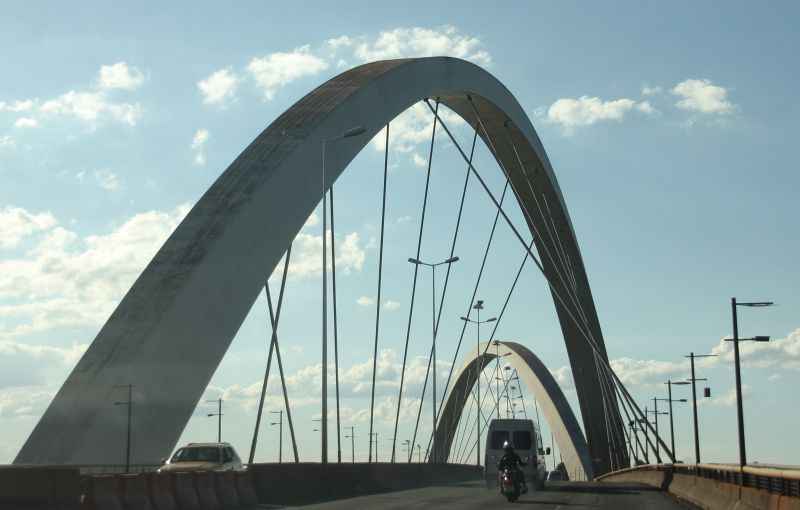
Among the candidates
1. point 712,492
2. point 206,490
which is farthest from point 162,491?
point 712,492

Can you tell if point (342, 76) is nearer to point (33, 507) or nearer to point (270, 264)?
point (270, 264)

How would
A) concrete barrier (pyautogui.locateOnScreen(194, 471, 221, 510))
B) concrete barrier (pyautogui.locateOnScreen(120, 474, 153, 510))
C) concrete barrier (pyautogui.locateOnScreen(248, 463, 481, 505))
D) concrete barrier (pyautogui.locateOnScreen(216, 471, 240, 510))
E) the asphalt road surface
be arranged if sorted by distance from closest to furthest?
concrete barrier (pyautogui.locateOnScreen(120, 474, 153, 510)) < concrete barrier (pyautogui.locateOnScreen(194, 471, 221, 510)) < concrete barrier (pyautogui.locateOnScreen(216, 471, 240, 510)) < the asphalt road surface < concrete barrier (pyautogui.locateOnScreen(248, 463, 481, 505))

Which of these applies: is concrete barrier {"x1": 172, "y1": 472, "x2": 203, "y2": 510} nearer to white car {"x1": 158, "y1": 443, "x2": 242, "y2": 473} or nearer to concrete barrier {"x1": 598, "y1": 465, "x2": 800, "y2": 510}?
white car {"x1": 158, "y1": 443, "x2": 242, "y2": 473}

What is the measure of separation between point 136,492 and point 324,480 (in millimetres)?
10698

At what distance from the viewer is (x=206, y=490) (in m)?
22.4

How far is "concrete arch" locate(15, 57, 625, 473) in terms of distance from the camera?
89.5 ft

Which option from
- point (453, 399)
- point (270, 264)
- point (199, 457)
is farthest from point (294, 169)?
point (453, 399)

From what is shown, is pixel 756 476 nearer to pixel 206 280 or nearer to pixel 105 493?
pixel 105 493

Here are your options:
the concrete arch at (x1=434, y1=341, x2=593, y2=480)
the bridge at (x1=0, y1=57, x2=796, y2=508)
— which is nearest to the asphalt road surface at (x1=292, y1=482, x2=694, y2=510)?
the bridge at (x1=0, y1=57, x2=796, y2=508)

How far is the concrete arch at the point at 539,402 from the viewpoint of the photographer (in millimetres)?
94875

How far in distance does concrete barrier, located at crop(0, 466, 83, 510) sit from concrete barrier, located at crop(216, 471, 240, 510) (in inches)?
208

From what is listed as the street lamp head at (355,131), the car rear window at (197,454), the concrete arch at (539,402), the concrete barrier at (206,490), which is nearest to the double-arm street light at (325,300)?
the street lamp head at (355,131)

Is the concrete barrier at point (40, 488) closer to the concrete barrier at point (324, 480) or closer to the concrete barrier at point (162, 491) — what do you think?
the concrete barrier at point (162, 491)

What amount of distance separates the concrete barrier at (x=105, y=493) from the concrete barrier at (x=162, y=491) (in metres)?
1.08
